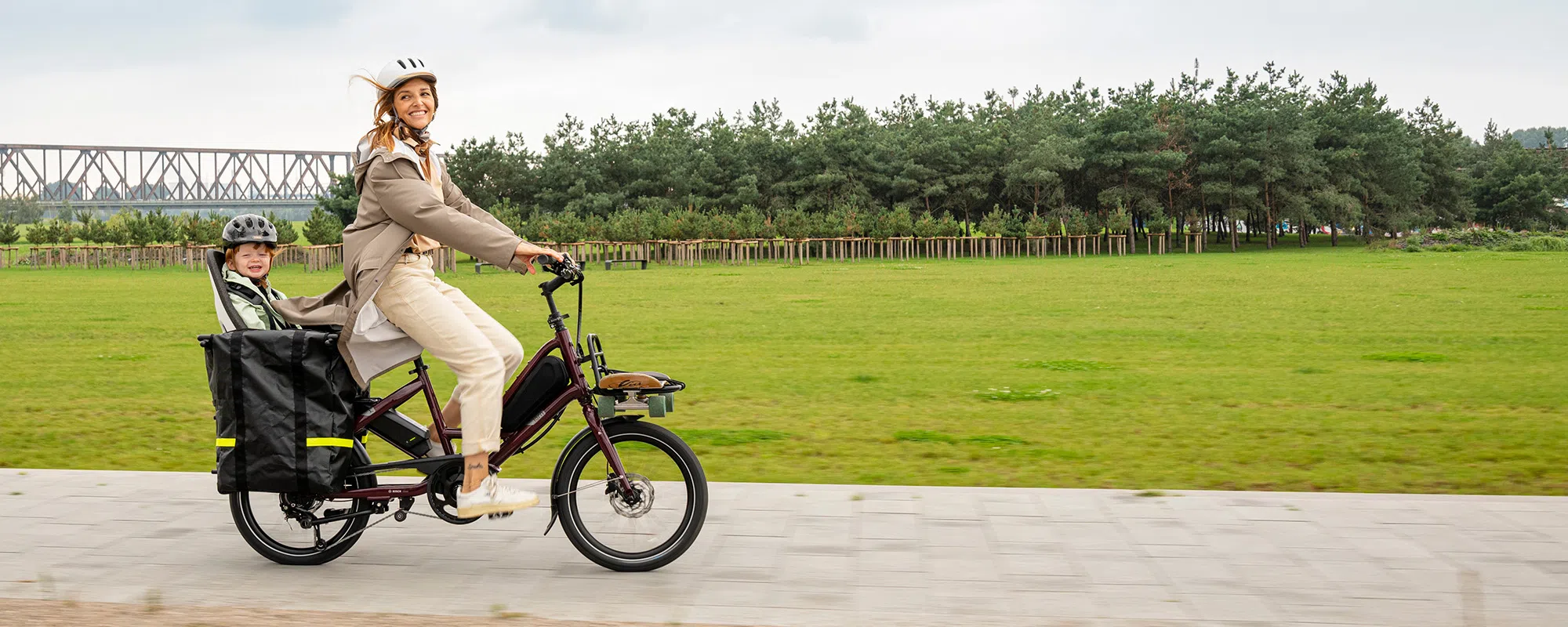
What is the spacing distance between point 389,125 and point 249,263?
981 millimetres

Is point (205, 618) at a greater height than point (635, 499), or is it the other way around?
point (635, 499)

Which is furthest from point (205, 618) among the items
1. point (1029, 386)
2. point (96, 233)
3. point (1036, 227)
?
point (96, 233)

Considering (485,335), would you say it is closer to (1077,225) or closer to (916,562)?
(916,562)

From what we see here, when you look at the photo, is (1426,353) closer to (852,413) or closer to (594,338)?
(852,413)

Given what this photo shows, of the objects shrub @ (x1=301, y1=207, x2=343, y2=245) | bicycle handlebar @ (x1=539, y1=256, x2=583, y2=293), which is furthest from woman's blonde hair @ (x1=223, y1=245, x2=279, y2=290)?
shrub @ (x1=301, y1=207, x2=343, y2=245)

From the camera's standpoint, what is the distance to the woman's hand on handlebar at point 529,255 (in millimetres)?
4879

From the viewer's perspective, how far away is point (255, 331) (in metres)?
5.16

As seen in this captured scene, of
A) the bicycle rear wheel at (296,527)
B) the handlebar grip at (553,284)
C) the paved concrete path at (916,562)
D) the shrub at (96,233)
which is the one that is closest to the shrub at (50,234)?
the shrub at (96,233)

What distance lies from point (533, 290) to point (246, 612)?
89.0 ft

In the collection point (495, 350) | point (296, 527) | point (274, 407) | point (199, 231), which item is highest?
point (199, 231)

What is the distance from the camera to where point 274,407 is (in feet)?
16.9

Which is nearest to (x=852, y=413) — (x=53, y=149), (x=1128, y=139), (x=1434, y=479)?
(x=1434, y=479)

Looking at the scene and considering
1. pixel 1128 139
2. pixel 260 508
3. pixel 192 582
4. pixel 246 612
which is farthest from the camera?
pixel 1128 139

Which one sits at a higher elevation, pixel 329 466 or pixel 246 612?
pixel 329 466
